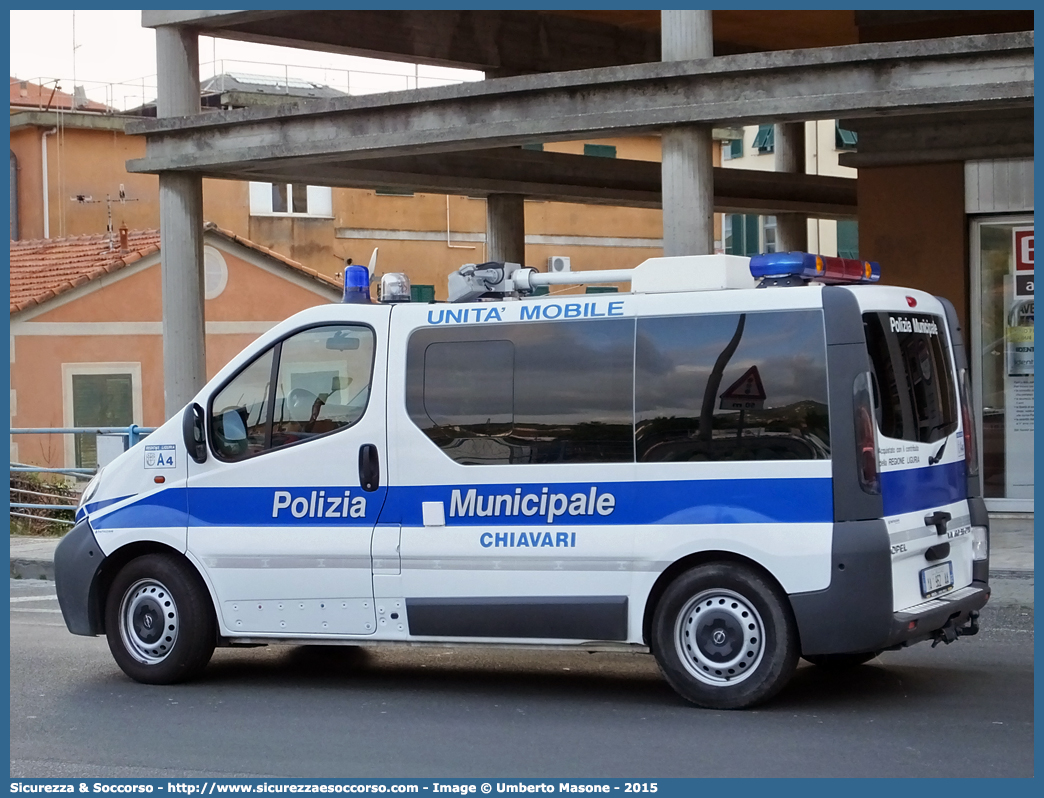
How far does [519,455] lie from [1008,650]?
136 inches

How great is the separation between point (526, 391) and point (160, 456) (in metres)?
2.20

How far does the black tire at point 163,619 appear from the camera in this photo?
26.5 feet

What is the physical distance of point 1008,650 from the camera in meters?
8.83

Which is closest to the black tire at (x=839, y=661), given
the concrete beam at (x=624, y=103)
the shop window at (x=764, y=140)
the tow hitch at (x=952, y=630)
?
the tow hitch at (x=952, y=630)

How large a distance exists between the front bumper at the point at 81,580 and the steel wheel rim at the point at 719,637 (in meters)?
3.38

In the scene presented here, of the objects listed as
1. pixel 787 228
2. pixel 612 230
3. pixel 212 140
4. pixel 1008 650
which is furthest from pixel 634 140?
pixel 1008 650

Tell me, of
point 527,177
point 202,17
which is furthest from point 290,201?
point 202,17

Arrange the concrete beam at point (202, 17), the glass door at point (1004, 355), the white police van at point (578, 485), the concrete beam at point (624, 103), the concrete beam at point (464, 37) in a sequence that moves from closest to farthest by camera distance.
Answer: the white police van at point (578, 485)
the concrete beam at point (624, 103)
the concrete beam at point (202, 17)
the glass door at point (1004, 355)
the concrete beam at point (464, 37)

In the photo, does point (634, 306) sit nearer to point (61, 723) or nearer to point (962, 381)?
point (962, 381)

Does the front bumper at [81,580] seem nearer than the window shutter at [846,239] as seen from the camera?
Yes

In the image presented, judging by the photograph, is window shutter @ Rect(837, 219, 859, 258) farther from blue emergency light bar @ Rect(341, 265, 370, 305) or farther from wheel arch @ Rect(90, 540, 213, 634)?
wheel arch @ Rect(90, 540, 213, 634)

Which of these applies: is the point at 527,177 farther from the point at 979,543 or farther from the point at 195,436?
the point at 979,543

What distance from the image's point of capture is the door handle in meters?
7.71

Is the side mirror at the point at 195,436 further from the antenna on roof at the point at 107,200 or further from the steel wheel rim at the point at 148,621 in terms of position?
the antenna on roof at the point at 107,200
